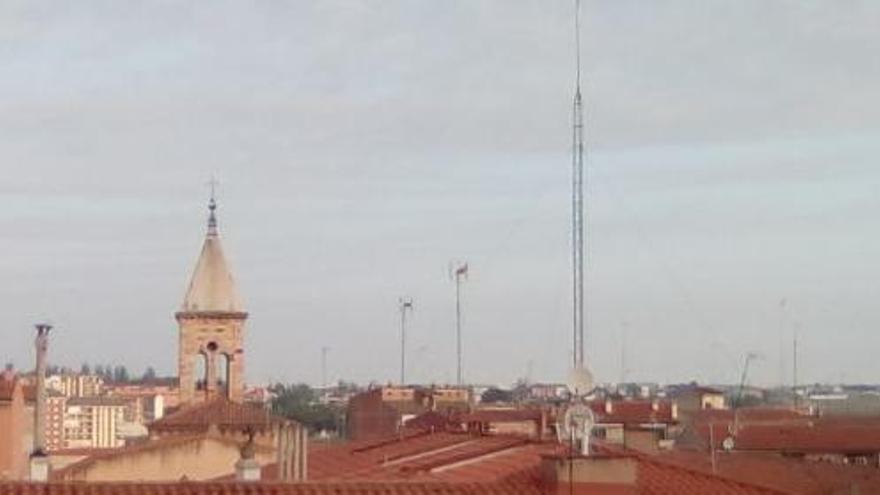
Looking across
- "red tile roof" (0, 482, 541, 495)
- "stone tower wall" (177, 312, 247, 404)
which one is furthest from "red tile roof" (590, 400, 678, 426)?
"red tile roof" (0, 482, 541, 495)

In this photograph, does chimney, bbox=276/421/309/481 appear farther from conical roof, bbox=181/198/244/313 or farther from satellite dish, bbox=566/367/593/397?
conical roof, bbox=181/198/244/313

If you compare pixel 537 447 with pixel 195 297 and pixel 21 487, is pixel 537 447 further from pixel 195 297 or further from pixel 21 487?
pixel 195 297

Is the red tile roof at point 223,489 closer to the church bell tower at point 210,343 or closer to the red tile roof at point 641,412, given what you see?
the church bell tower at point 210,343

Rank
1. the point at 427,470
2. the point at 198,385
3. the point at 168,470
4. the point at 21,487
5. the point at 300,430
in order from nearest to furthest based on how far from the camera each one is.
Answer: the point at 21,487 → the point at 427,470 → the point at 300,430 → the point at 168,470 → the point at 198,385

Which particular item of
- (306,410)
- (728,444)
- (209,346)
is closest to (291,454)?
(209,346)

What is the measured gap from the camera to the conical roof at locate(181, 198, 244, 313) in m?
56.1

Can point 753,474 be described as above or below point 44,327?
below

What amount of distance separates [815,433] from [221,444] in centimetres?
3790

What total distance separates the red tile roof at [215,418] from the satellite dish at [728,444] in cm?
Result: 2067

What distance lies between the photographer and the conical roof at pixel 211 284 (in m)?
56.1

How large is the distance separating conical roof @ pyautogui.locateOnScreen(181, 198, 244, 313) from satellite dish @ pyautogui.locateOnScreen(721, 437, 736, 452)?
19.6m

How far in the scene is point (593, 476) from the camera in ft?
59.5

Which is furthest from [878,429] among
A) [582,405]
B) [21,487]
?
[21,487]

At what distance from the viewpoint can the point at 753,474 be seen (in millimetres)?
43031
